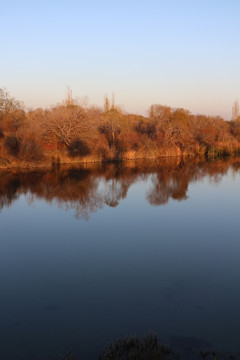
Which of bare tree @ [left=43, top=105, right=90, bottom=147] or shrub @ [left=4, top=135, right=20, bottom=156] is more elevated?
bare tree @ [left=43, top=105, right=90, bottom=147]

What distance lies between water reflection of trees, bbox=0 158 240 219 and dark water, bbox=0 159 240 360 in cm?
15

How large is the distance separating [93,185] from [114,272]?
10.0 meters

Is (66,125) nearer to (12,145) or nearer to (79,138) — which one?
(79,138)

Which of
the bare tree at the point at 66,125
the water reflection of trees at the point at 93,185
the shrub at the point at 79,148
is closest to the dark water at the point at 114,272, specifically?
the water reflection of trees at the point at 93,185

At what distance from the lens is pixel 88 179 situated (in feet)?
59.0

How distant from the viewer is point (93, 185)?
16328 millimetres

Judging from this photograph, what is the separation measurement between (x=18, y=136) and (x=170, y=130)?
46.1 feet

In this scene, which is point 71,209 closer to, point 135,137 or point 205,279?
point 205,279

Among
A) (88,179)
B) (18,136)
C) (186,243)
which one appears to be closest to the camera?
(186,243)

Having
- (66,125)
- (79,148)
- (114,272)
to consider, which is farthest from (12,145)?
(114,272)

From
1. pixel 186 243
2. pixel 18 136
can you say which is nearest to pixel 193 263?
pixel 186 243

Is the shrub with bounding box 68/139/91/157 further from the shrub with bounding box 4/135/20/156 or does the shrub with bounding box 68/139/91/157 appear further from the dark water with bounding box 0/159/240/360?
the dark water with bounding box 0/159/240/360

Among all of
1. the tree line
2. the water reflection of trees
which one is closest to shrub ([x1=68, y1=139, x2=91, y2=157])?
the tree line

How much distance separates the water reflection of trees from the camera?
13.1m
